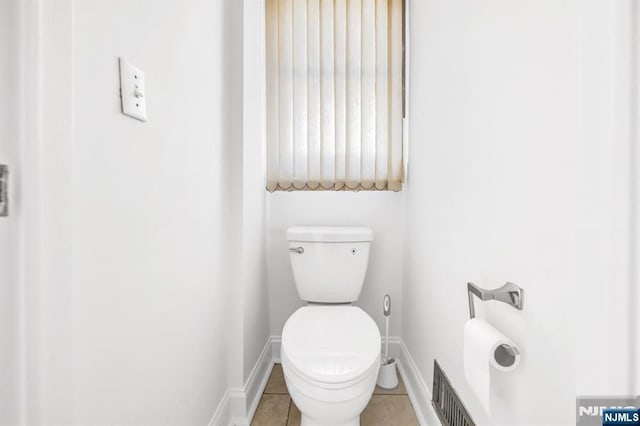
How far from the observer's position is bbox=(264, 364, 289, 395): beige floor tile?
155cm

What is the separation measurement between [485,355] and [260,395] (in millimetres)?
1145

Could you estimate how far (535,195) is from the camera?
65cm

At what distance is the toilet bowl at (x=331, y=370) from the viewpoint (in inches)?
38.4

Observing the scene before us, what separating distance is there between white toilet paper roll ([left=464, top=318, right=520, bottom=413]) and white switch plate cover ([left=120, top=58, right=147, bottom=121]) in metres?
0.91

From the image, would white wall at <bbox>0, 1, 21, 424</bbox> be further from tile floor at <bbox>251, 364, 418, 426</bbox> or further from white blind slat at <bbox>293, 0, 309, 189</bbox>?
white blind slat at <bbox>293, 0, 309, 189</bbox>

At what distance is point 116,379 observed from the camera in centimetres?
65

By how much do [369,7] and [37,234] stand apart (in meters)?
1.80

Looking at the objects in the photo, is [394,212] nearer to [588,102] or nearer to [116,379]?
[588,102]

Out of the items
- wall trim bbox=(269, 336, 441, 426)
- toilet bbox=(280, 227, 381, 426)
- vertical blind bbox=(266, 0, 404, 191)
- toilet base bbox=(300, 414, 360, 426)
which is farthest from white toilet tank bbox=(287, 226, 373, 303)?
toilet base bbox=(300, 414, 360, 426)

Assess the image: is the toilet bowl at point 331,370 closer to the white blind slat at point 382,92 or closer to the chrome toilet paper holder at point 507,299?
the chrome toilet paper holder at point 507,299

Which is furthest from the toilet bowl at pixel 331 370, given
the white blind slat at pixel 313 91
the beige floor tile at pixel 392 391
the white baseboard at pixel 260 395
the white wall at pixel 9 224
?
the white blind slat at pixel 313 91

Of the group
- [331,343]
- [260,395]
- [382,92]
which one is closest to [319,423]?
[331,343]

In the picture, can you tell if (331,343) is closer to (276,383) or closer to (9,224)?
(276,383)

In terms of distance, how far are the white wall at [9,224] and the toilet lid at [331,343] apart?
0.72 m
